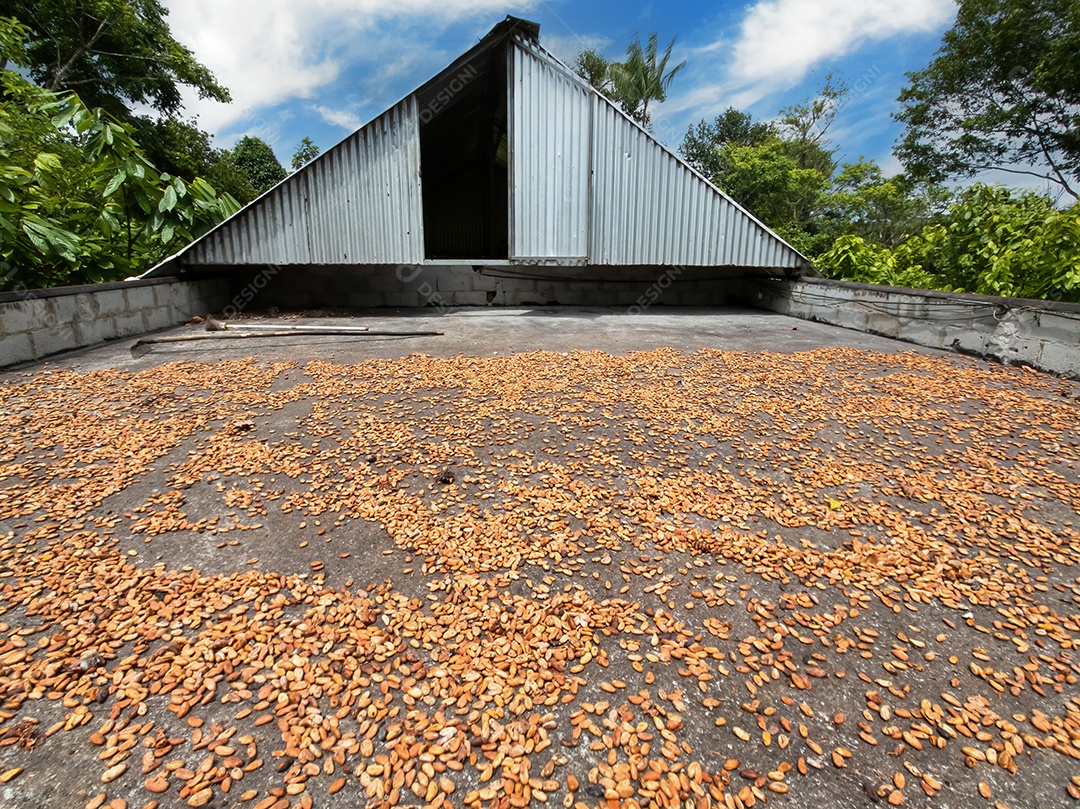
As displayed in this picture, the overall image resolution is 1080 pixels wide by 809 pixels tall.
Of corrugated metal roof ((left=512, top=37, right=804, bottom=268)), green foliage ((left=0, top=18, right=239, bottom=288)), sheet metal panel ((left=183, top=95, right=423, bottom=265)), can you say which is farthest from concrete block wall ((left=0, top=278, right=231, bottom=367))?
corrugated metal roof ((left=512, top=37, right=804, bottom=268))

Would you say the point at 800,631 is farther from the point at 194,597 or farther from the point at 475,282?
the point at 475,282

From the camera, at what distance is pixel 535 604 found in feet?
7.06

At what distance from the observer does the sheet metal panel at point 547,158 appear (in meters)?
9.34

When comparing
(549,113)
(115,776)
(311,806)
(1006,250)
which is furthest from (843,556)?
(549,113)

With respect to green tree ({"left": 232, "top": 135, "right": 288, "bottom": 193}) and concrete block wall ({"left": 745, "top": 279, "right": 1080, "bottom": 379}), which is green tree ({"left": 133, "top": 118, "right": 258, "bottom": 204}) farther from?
concrete block wall ({"left": 745, "top": 279, "right": 1080, "bottom": 379})

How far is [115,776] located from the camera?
144 cm

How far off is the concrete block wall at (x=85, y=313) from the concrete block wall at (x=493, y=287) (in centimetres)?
208

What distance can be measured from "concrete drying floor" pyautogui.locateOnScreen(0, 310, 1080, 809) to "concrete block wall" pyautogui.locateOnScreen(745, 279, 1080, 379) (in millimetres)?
1531

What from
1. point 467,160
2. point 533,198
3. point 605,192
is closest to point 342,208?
point 533,198

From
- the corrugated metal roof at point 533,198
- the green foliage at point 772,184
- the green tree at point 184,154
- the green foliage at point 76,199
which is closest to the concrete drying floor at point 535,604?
the green foliage at point 76,199

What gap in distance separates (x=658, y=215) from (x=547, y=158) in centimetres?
241

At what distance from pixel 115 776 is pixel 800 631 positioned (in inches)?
92.3

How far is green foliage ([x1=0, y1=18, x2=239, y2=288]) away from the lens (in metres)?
6.46

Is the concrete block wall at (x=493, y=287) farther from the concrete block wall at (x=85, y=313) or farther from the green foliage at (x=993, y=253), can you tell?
the green foliage at (x=993, y=253)
